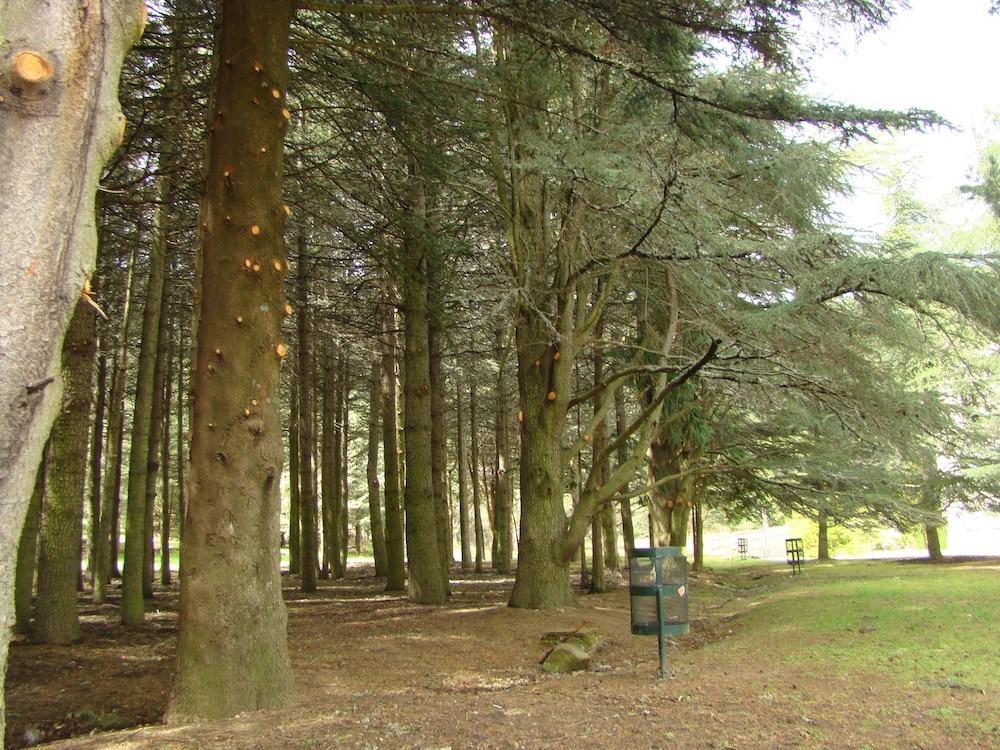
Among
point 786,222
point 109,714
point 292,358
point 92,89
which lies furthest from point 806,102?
Answer: point 292,358

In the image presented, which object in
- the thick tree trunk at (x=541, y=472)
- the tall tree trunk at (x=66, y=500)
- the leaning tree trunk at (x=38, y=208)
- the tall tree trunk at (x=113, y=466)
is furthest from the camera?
the tall tree trunk at (x=113, y=466)

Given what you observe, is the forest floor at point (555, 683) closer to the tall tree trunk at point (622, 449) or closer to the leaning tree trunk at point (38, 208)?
the leaning tree trunk at point (38, 208)

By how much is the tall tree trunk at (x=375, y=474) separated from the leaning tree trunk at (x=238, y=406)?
11.5 m

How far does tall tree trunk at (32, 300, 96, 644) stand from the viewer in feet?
27.6

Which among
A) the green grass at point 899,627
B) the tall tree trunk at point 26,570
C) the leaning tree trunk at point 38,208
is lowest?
the green grass at point 899,627

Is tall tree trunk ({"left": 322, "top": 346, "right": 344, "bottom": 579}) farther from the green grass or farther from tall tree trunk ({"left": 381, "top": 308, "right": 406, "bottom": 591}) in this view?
the green grass

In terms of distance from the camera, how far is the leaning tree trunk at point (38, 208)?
6.91 ft

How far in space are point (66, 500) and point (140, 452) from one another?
5.34 ft

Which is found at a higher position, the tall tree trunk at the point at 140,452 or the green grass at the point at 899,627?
the tall tree trunk at the point at 140,452

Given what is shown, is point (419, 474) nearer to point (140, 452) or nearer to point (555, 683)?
point (140, 452)

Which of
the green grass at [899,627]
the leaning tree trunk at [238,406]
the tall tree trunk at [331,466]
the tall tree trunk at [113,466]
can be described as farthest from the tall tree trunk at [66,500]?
the green grass at [899,627]

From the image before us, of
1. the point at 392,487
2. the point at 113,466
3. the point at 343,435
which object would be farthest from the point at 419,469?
the point at 343,435

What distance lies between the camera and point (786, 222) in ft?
37.5

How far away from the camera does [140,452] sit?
10.3 m
